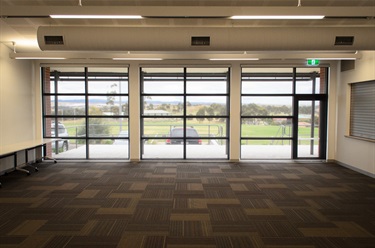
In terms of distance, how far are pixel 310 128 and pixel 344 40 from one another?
420 cm

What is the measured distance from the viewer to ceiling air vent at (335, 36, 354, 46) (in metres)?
4.60

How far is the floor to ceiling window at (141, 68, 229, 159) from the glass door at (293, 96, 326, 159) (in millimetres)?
2077

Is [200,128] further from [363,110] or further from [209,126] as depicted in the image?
[363,110]

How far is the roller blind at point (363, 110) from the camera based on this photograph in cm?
662

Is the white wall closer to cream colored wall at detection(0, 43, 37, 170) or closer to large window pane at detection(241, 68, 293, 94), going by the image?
large window pane at detection(241, 68, 293, 94)

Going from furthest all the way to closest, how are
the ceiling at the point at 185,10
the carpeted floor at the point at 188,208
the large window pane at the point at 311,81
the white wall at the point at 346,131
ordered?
the large window pane at the point at 311,81
the white wall at the point at 346,131
the ceiling at the point at 185,10
the carpeted floor at the point at 188,208

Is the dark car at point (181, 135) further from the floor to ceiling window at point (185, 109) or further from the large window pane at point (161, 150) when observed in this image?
the large window pane at point (161, 150)

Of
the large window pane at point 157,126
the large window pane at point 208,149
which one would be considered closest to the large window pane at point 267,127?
the large window pane at point 208,149

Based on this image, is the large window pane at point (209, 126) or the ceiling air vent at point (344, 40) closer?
the ceiling air vent at point (344, 40)

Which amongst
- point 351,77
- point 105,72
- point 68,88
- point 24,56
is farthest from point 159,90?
point 351,77

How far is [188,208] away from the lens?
441 centimetres

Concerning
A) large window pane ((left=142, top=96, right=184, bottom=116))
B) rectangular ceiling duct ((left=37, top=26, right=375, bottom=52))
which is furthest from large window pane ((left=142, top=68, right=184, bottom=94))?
rectangular ceiling duct ((left=37, top=26, right=375, bottom=52))

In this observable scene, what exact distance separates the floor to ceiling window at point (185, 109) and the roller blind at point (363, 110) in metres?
3.28

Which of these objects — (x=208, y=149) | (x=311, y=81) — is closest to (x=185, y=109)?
(x=208, y=149)
